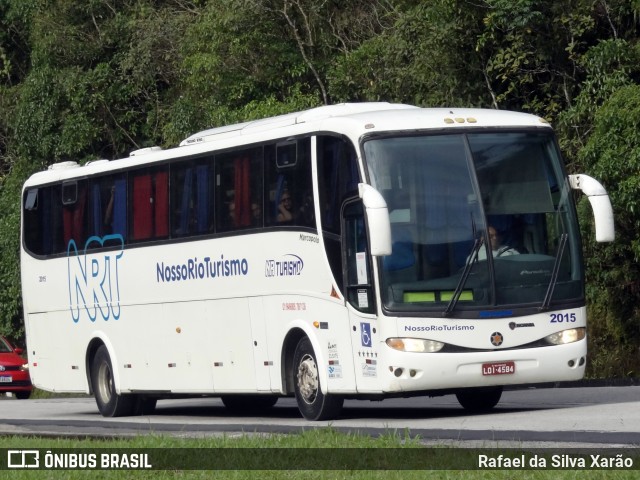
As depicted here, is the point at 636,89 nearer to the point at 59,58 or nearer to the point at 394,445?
the point at 394,445

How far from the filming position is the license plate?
635 inches

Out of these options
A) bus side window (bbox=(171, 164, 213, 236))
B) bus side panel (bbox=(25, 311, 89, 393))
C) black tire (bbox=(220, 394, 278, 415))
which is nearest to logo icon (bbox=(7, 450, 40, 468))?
bus side window (bbox=(171, 164, 213, 236))


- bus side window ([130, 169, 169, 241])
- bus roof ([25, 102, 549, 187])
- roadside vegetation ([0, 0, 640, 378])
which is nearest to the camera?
bus roof ([25, 102, 549, 187])

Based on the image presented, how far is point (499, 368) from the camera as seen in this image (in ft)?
53.0

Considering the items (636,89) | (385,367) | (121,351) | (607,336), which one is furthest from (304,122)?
(607,336)

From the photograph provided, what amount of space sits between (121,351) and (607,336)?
352 inches

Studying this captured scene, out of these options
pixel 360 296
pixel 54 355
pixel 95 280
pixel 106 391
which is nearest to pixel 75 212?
pixel 95 280

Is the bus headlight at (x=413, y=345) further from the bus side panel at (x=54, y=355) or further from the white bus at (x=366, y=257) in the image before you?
the bus side panel at (x=54, y=355)

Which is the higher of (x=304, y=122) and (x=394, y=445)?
(x=304, y=122)

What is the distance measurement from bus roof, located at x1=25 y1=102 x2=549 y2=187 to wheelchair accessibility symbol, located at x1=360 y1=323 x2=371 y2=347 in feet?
6.59

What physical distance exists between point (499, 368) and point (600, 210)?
2045 millimetres

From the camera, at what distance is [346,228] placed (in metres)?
16.7

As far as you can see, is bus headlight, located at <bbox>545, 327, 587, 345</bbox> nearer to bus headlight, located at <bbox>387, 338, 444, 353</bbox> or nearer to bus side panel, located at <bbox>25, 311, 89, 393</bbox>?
bus headlight, located at <bbox>387, 338, 444, 353</bbox>

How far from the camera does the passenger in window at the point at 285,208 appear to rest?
58.4ft
